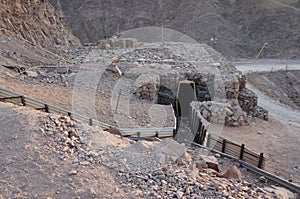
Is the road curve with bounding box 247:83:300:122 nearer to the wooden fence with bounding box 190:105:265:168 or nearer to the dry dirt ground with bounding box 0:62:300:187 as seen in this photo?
the dry dirt ground with bounding box 0:62:300:187

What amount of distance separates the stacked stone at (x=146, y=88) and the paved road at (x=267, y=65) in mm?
9393

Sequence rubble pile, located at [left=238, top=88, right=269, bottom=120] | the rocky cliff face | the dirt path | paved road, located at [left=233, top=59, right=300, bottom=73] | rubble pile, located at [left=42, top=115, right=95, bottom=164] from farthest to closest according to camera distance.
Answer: paved road, located at [left=233, top=59, right=300, bottom=73], the rocky cliff face, rubble pile, located at [left=238, top=88, right=269, bottom=120], rubble pile, located at [left=42, top=115, right=95, bottom=164], the dirt path

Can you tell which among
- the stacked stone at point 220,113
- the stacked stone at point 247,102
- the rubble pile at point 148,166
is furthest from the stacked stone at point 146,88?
the rubble pile at point 148,166

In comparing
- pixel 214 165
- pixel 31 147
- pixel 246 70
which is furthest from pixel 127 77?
pixel 246 70

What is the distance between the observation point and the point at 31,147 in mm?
3859

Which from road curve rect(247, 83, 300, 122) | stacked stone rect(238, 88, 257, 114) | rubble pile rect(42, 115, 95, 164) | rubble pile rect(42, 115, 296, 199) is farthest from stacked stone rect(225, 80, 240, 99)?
rubble pile rect(42, 115, 95, 164)

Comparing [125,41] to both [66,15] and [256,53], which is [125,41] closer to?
[256,53]

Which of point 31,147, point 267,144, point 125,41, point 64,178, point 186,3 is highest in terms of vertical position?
point 186,3

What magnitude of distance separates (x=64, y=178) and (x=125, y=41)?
13587mm

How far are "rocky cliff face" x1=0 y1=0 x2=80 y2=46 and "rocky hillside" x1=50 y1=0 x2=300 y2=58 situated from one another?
12.7 meters

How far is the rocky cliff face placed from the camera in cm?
1323

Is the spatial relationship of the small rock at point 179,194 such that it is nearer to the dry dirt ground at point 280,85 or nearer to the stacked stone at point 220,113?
the stacked stone at point 220,113

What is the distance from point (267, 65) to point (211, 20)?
11.3 metres

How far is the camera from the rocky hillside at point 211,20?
85.6 ft
